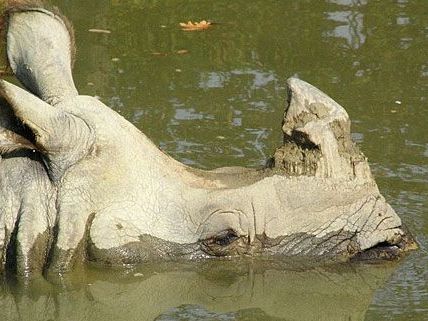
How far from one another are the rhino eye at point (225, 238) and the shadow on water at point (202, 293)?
0.14 meters

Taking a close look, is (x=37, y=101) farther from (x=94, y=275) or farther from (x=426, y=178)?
(x=426, y=178)

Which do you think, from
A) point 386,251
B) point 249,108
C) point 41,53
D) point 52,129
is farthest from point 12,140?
point 249,108

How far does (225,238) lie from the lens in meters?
7.50

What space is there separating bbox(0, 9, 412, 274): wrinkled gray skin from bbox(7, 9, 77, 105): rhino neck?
0.01 meters

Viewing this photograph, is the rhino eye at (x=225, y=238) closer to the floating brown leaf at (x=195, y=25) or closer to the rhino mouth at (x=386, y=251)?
the rhino mouth at (x=386, y=251)

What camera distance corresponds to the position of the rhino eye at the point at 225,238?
745 cm

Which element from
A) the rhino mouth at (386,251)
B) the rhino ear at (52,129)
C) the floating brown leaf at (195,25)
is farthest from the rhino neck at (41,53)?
the floating brown leaf at (195,25)

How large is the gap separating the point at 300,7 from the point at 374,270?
6.25 m

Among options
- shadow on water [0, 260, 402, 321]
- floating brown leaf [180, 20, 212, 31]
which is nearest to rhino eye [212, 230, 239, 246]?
shadow on water [0, 260, 402, 321]

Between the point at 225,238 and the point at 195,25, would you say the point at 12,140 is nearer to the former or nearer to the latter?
the point at 225,238

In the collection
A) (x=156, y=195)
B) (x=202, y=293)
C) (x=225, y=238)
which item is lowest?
(x=202, y=293)

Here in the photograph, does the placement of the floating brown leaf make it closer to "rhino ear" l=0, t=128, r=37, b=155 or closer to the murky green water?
the murky green water

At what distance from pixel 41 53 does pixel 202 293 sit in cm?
166

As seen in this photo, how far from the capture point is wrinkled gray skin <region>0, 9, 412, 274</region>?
7.23 meters
